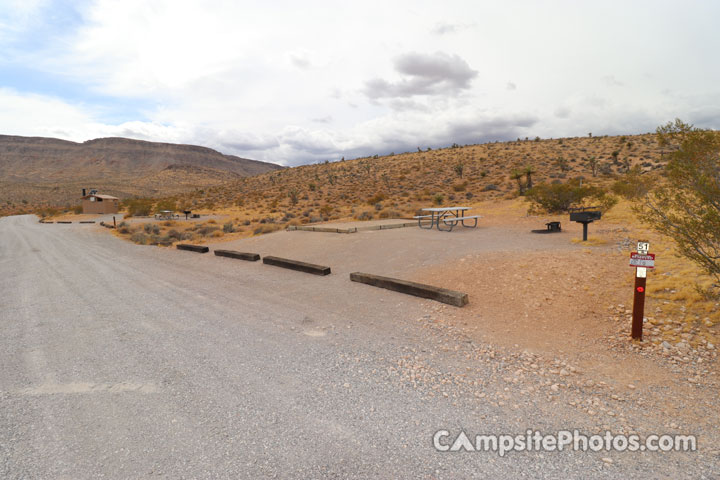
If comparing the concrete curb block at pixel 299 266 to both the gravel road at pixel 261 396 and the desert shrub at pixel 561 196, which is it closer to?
the gravel road at pixel 261 396

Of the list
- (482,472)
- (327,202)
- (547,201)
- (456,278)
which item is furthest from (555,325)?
(327,202)

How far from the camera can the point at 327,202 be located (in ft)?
103

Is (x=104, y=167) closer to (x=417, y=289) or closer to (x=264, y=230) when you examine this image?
(x=264, y=230)

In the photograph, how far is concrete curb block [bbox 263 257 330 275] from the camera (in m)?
7.66

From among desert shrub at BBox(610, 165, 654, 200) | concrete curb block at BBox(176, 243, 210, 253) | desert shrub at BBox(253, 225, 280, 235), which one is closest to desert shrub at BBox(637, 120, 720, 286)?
desert shrub at BBox(610, 165, 654, 200)

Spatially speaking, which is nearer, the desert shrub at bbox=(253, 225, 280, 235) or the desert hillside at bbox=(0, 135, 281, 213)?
the desert shrub at bbox=(253, 225, 280, 235)

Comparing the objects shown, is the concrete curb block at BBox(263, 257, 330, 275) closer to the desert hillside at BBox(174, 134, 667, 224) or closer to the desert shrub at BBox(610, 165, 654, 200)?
the desert shrub at BBox(610, 165, 654, 200)

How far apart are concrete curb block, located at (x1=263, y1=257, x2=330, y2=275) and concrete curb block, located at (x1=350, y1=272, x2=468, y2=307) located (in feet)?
2.84

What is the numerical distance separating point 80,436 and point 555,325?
4.96 m

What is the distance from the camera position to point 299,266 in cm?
811

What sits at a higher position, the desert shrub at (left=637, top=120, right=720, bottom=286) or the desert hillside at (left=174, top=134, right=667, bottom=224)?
the desert hillside at (left=174, top=134, right=667, bottom=224)

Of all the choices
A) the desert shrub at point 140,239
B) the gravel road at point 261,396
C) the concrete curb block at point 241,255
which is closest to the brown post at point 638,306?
the gravel road at point 261,396

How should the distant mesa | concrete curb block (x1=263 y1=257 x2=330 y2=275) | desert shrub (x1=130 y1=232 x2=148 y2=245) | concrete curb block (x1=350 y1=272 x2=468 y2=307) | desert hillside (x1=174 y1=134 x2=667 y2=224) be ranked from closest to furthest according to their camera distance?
concrete curb block (x1=350 y1=272 x2=468 y2=307)
concrete curb block (x1=263 y1=257 x2=330 y2=275)
desert shrub (x1=130 y1=232 x2=148 y2=245)
desert hillside (x1=174 y1=134 x2=667 y2=224)
the distant mesa

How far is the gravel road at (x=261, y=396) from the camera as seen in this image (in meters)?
2.31
